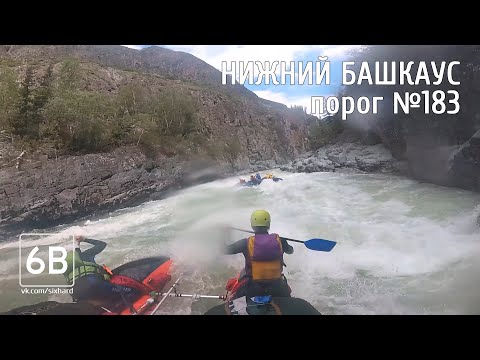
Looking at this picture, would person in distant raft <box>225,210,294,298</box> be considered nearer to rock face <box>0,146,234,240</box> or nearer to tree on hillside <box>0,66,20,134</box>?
rock face <box>0,146,234,240</box>

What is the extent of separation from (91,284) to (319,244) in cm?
195

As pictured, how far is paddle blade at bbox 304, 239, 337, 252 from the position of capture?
8.77 ft

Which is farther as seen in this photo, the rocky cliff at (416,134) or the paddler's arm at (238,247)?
the rocky cliff at (416,134)

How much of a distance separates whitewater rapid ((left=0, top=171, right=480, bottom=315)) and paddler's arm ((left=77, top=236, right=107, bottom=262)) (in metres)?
0.06

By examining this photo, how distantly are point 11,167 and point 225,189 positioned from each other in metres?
2.27

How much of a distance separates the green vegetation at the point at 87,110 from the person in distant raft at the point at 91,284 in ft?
4.43

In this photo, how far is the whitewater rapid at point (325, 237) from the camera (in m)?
2.52

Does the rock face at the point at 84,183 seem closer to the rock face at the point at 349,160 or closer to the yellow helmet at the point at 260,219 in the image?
the yellow helmet at the point at 260,219

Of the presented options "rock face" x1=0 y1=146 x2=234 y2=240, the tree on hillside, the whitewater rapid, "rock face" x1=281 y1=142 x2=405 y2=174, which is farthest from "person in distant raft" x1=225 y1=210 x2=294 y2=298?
the tree on hillside

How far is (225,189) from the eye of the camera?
3395 millimetres

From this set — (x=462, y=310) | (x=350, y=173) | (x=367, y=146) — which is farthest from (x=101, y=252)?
(x=367, y=146)

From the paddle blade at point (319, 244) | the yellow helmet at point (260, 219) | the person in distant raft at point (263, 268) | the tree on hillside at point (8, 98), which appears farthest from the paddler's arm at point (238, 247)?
the tree on hillside at point (8, 98)

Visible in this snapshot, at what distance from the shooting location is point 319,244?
270cm

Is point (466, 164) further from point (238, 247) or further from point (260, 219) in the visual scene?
point (238, 247)
